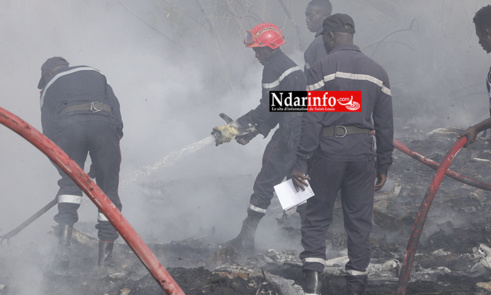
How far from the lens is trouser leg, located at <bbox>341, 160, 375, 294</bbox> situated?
362 cm

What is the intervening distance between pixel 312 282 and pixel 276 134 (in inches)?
89.1

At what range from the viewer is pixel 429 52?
12039 mm

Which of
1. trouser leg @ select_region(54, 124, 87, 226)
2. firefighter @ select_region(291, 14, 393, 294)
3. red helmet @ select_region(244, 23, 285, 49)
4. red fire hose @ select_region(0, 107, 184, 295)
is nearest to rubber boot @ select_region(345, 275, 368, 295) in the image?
firefighter @ select_region(291, 14, 393, 294)

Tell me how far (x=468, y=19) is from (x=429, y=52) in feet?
3.75

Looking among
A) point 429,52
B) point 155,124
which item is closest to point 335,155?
point 155,124

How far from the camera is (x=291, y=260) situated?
15.2ft

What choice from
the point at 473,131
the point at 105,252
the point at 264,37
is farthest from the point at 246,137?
the point at 473,131

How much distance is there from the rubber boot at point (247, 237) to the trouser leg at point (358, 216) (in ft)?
6.00

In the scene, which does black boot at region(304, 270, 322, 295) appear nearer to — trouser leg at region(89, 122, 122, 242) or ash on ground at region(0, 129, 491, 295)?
ash on ground at region(0, 129, 491, 295)

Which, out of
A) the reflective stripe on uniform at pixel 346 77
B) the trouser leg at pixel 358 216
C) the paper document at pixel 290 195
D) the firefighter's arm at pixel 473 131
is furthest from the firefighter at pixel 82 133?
the firefighter's arm at pixel 473 131

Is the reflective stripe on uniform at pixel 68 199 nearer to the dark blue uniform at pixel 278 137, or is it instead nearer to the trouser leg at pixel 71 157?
the trouser leg at pixel 71 157

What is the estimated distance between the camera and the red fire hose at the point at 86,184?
2.36 metres

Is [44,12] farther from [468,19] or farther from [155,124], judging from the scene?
[468,19]

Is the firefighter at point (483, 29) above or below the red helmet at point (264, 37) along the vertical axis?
below
